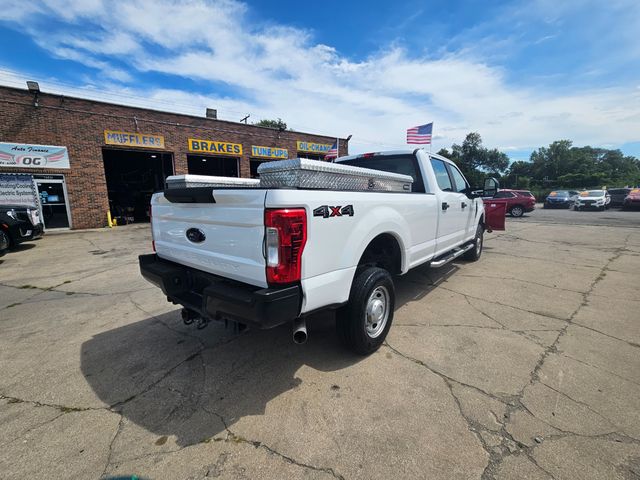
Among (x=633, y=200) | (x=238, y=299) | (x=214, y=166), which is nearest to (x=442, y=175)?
(x=238, y=299)

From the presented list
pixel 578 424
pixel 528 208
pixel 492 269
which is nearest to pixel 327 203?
pixel 578 424

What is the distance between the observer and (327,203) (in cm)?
225

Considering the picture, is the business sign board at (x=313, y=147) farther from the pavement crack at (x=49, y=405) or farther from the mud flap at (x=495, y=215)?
the pavement crack at (x=49, y=405)

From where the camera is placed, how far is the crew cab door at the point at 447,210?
438 cm

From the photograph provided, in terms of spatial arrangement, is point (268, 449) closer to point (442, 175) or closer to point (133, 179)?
point (442, 175)

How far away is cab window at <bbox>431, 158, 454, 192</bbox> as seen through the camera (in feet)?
14.9

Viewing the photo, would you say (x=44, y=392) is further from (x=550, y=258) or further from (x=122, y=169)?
(x=122, y=169)

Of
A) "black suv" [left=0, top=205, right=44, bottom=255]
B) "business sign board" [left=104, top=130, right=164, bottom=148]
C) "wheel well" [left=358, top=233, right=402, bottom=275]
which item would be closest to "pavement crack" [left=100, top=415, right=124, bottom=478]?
"wheel well" [left=358, top=233, right=402, bottom=275]

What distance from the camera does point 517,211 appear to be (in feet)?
65.3

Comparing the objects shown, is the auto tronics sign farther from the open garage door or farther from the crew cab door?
the crew cab door

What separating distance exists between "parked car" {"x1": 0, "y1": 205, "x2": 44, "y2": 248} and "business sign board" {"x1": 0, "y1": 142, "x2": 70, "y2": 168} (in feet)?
18.0

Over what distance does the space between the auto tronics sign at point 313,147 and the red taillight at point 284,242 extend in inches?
798

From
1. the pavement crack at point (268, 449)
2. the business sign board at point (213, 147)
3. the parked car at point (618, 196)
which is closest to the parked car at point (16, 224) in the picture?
the business sign board at point (213, 147)

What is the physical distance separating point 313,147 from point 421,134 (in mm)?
8448
